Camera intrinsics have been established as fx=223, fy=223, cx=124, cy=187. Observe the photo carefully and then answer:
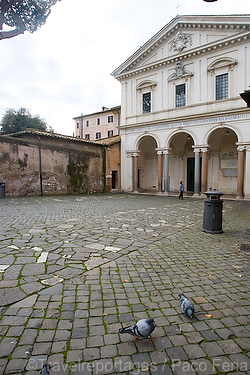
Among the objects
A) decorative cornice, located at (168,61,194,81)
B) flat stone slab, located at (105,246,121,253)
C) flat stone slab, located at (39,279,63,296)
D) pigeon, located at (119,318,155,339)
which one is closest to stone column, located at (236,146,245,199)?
decorative cornice, located at (168,61,194,81)

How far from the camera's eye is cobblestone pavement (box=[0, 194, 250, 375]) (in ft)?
6.50

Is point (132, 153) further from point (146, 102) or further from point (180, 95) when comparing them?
point (180, 95)

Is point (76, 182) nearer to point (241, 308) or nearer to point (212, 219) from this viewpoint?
point (212, 219)

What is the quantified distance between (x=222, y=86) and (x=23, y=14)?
55.0 feet

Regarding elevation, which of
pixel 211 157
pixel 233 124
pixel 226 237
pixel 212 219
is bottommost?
pixel 226 237

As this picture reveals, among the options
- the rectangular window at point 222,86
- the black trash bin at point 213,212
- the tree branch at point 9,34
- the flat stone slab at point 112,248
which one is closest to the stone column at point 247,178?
the rectangular window at point 222,86

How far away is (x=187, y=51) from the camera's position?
19297mm

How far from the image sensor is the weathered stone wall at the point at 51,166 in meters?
16.2

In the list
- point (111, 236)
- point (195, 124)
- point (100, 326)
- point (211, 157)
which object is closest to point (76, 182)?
point (195, 124)

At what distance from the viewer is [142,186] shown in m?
27.8

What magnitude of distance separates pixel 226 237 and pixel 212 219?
64 cm

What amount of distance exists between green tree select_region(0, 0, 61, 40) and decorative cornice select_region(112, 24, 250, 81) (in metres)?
8.61

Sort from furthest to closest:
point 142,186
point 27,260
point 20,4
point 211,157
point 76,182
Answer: point 142,186 < point 211,157 < point 76,182 < point 20,4 < point 27,260

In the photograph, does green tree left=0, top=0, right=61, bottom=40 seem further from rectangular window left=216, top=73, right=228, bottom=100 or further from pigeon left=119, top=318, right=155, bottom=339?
pigeon left=119, top=318, right=155, bottom=339
